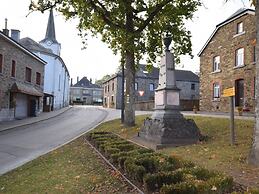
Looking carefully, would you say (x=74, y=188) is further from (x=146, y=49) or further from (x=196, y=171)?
(x=146, y=49)

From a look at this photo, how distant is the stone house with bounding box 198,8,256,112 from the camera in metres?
28.1

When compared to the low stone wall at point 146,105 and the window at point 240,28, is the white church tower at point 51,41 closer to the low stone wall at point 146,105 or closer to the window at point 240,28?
the low stone wall at point 146,105

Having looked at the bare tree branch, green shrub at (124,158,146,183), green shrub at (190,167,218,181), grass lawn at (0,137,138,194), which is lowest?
grass lawn at (0,137,138,194)

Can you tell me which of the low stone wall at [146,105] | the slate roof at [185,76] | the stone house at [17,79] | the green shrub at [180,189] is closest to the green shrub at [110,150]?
the green shrub at [180,189]

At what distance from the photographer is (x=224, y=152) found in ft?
32.6

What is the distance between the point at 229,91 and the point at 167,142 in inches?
117

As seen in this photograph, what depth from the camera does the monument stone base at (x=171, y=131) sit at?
12750 mm

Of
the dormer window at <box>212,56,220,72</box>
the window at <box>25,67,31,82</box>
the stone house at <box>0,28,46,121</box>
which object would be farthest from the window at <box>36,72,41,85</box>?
the dormer window at <box>212,56,220,72</box>

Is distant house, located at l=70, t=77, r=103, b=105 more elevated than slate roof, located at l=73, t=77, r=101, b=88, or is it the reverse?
slate roof, located at l=73, t=77, r=101, b=88

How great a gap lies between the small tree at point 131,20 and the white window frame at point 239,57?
8.61 metres

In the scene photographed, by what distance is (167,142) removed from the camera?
1266 centimetres

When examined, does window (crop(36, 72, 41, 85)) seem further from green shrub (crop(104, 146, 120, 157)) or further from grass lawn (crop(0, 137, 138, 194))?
green shrub (crop(104, 146, 120, 157))

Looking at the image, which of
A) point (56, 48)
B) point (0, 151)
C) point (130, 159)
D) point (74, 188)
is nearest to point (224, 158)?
point (130, 159)

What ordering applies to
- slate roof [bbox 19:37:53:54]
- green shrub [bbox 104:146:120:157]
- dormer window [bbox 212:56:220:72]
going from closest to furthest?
green shrub [bbox 104:146:120:157] → dormer window [bbox 212:56:220:72] → slate roof [bbox 19:37:53:54]
